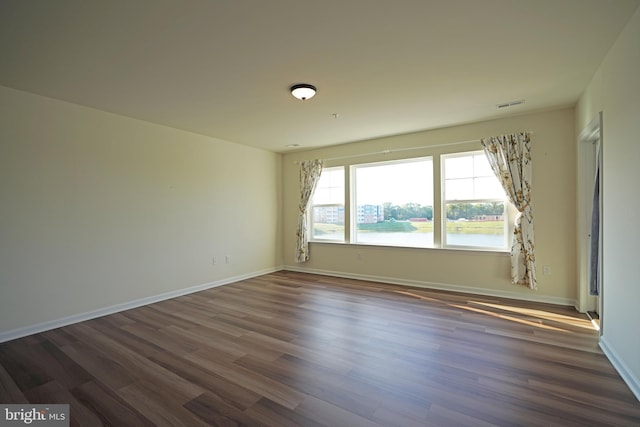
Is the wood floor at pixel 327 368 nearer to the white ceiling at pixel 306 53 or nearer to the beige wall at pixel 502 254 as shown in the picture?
the beige wall at pixel 502 254

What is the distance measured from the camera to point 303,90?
307 cm

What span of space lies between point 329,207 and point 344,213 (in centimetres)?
40

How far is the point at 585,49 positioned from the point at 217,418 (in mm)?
3932

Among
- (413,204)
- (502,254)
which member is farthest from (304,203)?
(502,254)

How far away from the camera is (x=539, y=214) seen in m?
4.07

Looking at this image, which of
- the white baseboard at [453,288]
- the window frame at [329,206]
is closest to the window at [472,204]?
the white baseboard at [453,288]

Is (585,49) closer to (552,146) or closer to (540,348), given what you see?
(552,146)

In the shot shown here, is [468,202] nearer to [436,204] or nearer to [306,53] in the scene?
[436,204]

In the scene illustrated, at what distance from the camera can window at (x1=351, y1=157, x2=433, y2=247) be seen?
16.5 feet

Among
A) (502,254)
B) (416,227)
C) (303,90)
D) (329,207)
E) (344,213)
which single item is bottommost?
(502,254)

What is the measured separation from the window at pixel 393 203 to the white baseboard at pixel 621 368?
2.51 m

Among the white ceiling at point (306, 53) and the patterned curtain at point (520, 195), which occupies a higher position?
the white ceiling at point (306, 53)

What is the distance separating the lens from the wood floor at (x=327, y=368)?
73.6 inches

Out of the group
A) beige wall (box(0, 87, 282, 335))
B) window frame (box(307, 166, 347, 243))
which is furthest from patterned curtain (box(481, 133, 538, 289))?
beige wall (box(0, 87, 282, 335))
